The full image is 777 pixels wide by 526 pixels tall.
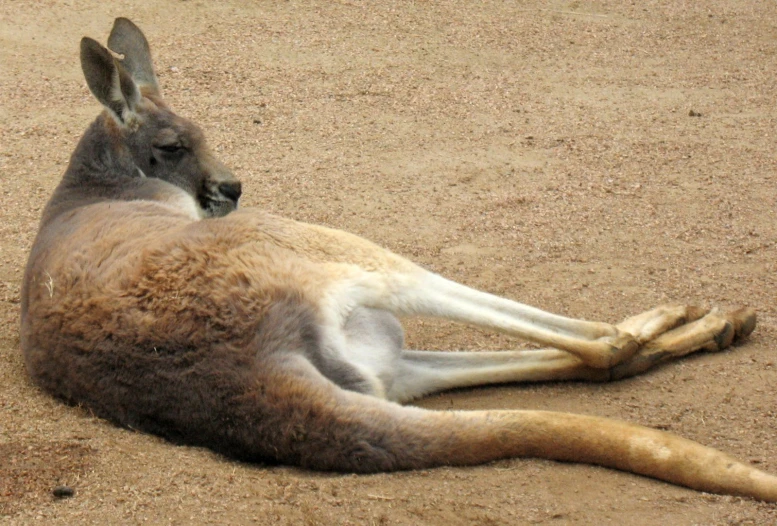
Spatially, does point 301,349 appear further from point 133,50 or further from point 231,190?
point 133,50

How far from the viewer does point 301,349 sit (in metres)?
3.74

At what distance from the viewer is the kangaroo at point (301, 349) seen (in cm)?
356

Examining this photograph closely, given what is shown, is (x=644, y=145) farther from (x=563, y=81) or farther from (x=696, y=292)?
(x=696, y=292)

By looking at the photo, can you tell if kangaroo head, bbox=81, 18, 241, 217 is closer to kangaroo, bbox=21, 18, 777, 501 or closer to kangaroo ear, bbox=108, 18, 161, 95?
kangaroo ear, bbox=108, 18, 161, 95

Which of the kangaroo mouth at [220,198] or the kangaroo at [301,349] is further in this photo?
the kangaroo mouth at [220,198]

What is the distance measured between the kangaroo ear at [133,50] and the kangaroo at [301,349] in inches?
49.0

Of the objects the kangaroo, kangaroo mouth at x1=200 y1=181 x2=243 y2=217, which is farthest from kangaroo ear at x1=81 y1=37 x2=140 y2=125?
the kangaroo

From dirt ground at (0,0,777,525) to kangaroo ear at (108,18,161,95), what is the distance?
118 cm

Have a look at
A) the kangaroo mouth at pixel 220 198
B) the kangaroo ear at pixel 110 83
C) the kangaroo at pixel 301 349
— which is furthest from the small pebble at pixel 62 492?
the kangaroo ear at pixel 110 83

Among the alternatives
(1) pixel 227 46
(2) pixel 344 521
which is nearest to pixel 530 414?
(2) pixel 344 521

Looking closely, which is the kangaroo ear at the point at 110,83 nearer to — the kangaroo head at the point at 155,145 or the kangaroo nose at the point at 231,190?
the kangaroo head at the point at 155,145

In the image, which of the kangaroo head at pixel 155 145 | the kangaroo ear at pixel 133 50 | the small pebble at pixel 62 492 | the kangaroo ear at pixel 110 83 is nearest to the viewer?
the small pebble at pixel 62 492

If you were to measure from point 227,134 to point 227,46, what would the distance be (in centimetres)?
192

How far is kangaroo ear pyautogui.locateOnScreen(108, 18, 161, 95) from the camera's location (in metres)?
5.95
